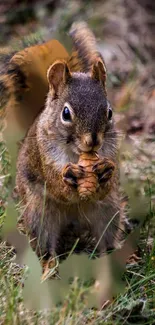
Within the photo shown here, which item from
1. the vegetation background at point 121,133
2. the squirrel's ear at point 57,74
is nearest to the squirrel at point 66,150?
the squirrel's ear at point 57,74

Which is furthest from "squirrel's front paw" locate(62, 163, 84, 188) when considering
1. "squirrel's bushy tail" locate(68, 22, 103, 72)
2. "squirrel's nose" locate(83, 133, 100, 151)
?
"squirrel's bushy tail" locate(68, 22, 103, 72)

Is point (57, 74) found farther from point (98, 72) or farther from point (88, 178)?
point (88, 178)

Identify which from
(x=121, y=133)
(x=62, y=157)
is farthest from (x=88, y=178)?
(x=121, y=133)

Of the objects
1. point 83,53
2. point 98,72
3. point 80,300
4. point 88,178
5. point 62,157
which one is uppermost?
point 83,53

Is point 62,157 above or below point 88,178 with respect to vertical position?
above

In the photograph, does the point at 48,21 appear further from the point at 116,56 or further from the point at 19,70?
the point at 19,70

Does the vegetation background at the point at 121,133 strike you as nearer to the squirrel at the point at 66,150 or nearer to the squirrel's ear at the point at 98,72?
the squirrel at the point at 66,150
